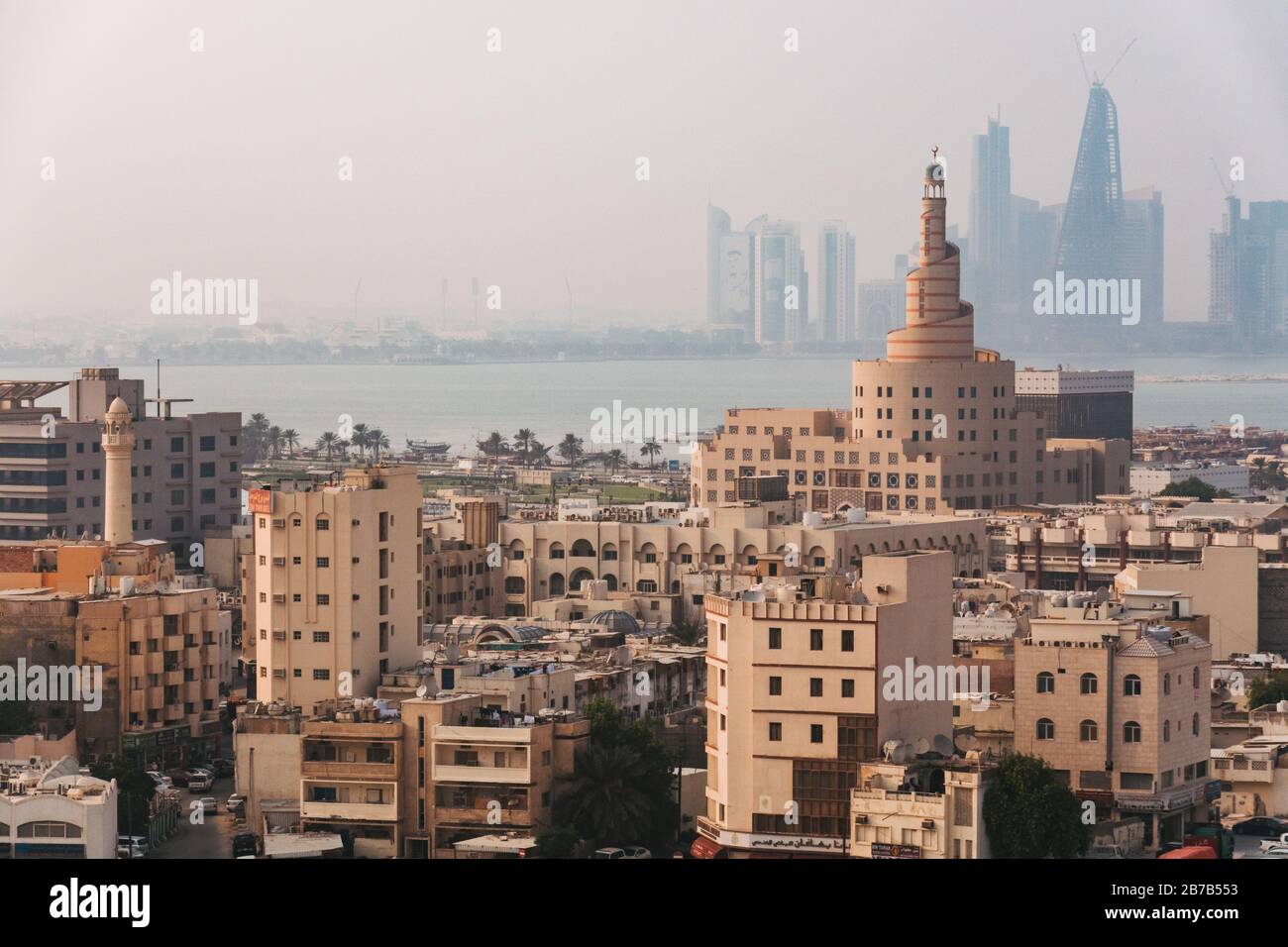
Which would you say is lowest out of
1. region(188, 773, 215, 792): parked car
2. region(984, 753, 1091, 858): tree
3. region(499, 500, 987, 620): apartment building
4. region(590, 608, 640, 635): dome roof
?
region(188, 773, 215, 792): parked car

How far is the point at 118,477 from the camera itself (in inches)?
1235

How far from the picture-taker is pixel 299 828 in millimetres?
19859

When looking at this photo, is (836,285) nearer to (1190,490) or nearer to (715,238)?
(715,238)

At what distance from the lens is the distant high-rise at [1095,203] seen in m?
111

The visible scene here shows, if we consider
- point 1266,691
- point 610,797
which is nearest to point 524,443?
point 1266,691

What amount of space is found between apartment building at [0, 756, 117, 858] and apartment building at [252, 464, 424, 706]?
332 centimetres

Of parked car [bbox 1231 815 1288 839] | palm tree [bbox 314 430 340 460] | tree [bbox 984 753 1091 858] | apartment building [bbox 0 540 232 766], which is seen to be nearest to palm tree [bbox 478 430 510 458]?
palm tree [bbox 314 430 340 460]

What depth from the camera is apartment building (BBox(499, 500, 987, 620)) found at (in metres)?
32.3

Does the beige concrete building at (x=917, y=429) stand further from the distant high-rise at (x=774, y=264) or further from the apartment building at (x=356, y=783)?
the distant high-rise at (x=774, y=264)

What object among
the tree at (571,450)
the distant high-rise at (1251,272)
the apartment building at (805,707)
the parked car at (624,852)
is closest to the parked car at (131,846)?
the parked car at (624,852)

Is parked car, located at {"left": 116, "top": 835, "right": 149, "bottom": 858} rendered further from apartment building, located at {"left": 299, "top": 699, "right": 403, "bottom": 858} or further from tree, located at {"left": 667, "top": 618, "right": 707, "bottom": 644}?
tree, located at {"left": 667, "top": 618, "right": 707, "bottom": 644}

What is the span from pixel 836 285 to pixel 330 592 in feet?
269

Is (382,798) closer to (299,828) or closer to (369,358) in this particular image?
(299,828)
